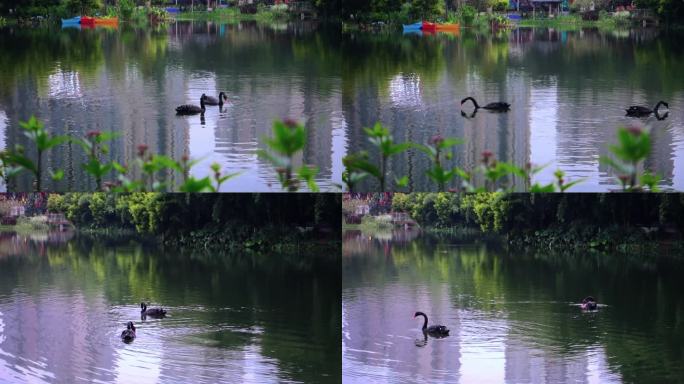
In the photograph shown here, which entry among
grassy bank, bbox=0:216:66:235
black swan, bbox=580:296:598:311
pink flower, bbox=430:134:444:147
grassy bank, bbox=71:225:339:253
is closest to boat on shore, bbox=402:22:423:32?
pink flower, bbox=430:134:444:147

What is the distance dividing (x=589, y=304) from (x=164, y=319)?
8.35ft

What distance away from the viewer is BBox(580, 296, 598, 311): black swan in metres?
7.75

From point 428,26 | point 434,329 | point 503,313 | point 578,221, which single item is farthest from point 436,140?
point 578,221

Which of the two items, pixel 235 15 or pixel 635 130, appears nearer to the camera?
pixel 635 130

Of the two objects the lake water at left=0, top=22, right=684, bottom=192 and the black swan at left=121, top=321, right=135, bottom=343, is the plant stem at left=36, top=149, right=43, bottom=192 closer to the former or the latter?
the lake water at left=0, top=22, right=684, bottom=192

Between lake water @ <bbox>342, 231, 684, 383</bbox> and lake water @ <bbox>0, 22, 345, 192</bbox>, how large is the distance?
3.97ft

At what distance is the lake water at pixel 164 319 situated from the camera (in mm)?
7406

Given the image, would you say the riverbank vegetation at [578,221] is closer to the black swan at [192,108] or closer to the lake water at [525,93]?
the lake water at [525,93]

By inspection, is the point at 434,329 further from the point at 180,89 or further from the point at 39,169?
the point at 39,169

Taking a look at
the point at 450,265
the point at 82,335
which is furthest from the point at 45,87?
the point at 450,265

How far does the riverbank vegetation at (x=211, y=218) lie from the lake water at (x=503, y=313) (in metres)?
0.32

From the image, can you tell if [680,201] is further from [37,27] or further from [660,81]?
[37,27]

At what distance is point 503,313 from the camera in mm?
7699

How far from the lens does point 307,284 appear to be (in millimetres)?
7668
